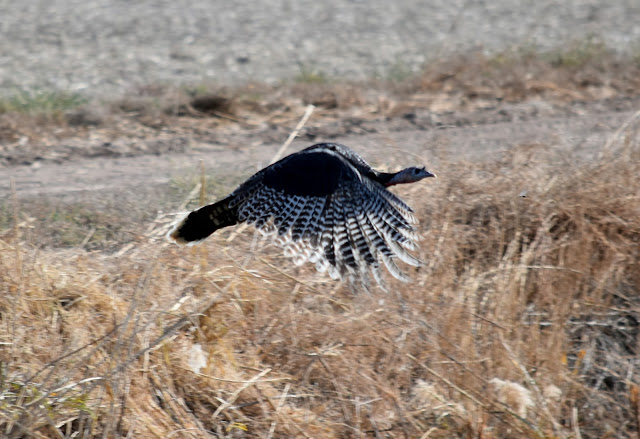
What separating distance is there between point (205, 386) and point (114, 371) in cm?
80

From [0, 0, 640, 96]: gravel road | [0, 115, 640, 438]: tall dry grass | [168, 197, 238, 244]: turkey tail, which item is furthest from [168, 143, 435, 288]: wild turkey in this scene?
[0, 0, 640, 96]: gravel road

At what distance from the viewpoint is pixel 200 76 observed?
Result: 935 cm

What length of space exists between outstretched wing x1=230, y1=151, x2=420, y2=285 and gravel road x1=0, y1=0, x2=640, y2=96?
4.62 metres

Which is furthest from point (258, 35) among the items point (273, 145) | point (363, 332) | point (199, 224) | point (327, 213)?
point (363, 332)

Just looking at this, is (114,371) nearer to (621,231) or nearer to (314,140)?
(621,231)

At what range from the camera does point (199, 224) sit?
4.49m

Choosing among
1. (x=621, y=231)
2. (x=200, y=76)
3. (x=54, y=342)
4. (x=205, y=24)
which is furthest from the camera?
(x=205, y=24)

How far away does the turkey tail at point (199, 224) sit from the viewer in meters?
4.46

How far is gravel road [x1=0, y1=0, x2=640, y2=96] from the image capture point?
31.1 ft

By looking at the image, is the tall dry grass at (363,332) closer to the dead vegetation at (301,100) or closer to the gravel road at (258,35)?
the dead vegetation at (301,100)

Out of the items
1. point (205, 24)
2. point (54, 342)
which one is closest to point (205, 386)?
point (54, 342)

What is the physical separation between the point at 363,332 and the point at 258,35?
7.63 m

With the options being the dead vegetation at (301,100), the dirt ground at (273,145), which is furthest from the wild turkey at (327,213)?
the dead vegetation at (301,100)

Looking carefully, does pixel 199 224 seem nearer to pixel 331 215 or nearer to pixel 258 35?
pixel 331 215
